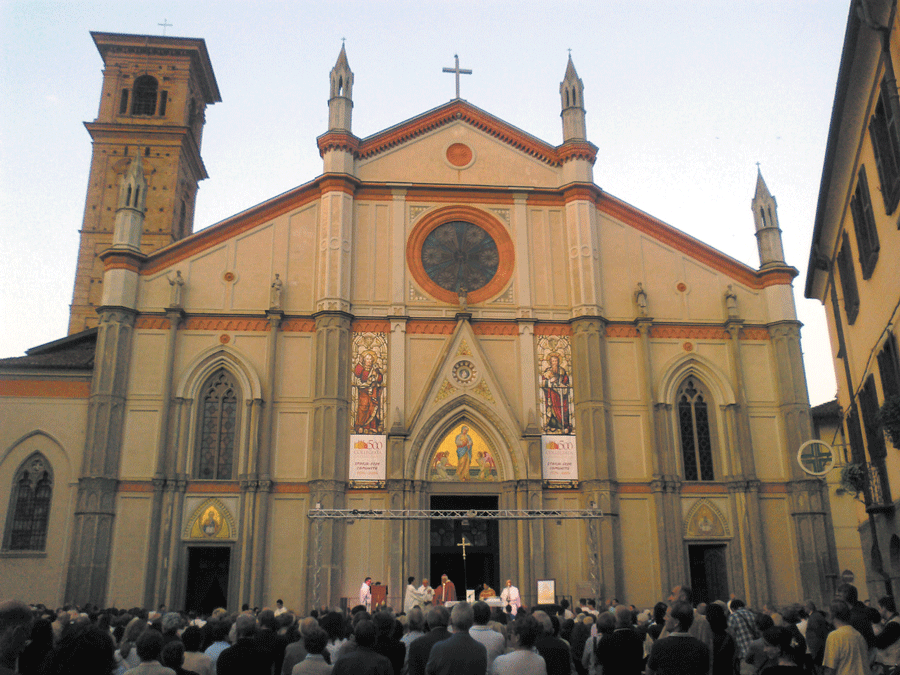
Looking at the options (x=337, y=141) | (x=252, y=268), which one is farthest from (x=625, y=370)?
(x=252, y=268)

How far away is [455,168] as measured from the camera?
30.8m

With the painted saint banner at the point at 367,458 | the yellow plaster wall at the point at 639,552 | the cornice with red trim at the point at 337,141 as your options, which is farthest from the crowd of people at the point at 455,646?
the cornice with red trim at the point at 337,141

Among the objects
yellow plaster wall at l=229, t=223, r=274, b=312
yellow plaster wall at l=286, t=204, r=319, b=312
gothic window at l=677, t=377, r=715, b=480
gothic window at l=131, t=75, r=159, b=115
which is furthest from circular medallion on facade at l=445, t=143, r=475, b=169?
gothic window at l=131, t=75, r=159, b=115

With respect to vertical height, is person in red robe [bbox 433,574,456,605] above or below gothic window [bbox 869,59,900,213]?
below

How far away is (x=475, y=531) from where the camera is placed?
2764 cm

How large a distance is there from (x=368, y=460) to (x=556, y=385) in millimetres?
6914

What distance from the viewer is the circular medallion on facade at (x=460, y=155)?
3086 cm

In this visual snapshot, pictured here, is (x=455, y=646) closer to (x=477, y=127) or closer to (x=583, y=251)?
(x=583, y=251)

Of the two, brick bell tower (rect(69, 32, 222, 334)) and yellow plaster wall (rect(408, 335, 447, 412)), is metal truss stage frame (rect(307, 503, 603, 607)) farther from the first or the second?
brick bell tower (rect(69, 32, 222, 334))

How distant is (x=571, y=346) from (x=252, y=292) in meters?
11.2

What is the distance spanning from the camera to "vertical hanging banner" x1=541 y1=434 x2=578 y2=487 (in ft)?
88.7

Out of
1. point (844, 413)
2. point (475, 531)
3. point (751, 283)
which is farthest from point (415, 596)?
point (751, 283)

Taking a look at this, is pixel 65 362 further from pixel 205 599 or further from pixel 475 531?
pixel 475 531

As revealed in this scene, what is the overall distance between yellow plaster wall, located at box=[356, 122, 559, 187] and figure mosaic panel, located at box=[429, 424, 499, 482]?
9632 mm
